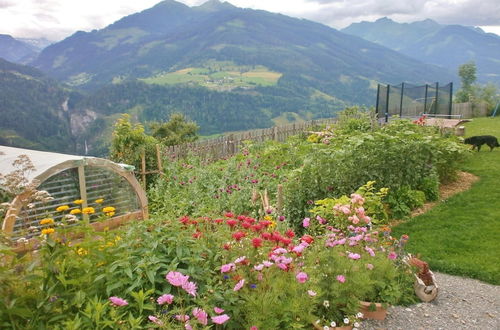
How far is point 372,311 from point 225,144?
10.1 meters

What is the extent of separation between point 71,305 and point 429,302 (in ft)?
10.7

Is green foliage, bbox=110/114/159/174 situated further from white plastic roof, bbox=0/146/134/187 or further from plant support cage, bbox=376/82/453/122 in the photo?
plant support cage, bbox=376/82/453/122

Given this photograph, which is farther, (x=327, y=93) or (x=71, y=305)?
(x=327, y=93)

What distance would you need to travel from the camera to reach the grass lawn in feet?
16.2

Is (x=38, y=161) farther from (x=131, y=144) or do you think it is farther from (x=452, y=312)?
(x=452, y=312)

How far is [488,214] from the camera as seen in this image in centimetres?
661

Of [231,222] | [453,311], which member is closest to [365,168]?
[453,311]

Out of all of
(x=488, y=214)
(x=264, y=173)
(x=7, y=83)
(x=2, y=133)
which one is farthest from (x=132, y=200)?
(x=7, y=83)

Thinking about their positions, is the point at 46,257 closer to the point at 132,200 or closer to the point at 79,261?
the point at 79,261

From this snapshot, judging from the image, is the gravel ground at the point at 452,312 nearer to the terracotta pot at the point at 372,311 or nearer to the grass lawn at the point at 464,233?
the terracotta pot at the point at 372,311

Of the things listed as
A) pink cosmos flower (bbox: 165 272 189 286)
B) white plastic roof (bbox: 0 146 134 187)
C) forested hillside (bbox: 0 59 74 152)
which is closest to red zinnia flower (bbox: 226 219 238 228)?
pink cosmos flower (bbox: 165 272 189 286)

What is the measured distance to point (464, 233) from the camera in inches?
233

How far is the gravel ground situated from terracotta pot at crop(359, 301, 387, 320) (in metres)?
0.04

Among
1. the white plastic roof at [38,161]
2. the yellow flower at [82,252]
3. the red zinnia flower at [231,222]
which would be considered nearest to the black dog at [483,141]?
the white plastic roof at [38,161]
